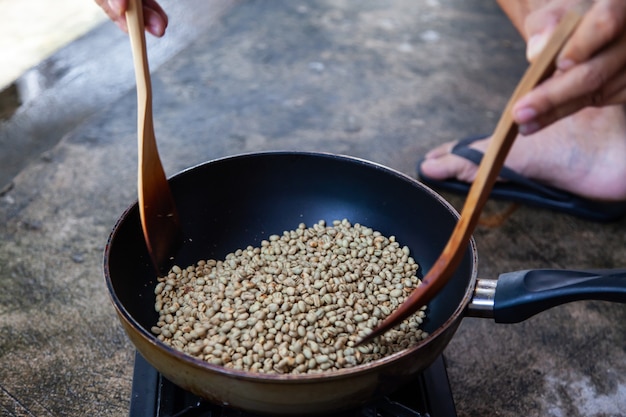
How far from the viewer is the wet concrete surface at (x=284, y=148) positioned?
3.59 feet

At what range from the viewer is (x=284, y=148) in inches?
68.4

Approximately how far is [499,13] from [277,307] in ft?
7.09

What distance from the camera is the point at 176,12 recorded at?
8.53ft

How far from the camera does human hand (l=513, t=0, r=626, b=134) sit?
683mm

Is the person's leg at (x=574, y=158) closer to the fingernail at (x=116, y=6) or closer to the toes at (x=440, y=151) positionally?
the toes at (x=440, y=151)

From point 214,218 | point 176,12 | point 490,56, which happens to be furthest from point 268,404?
point 176,12

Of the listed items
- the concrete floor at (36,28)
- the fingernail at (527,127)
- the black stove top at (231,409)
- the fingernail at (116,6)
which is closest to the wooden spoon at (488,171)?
the fingernail at (527,127)

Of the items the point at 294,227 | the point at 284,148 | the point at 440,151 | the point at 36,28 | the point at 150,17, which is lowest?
the point at 440,151

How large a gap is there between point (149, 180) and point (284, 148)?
31.0 inches

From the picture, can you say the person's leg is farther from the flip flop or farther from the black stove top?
the black stove top

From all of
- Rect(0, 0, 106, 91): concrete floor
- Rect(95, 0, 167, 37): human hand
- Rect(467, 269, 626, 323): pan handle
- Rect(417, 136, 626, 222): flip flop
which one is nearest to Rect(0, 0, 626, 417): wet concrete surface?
Rect(417, 136, 626, 222): flip flop

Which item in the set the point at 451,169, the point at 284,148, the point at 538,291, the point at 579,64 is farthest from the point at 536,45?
the point at 284,148

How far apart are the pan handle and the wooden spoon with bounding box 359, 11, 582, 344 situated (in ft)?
0.35

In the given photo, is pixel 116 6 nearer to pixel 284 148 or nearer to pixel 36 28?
pixel 284 148
